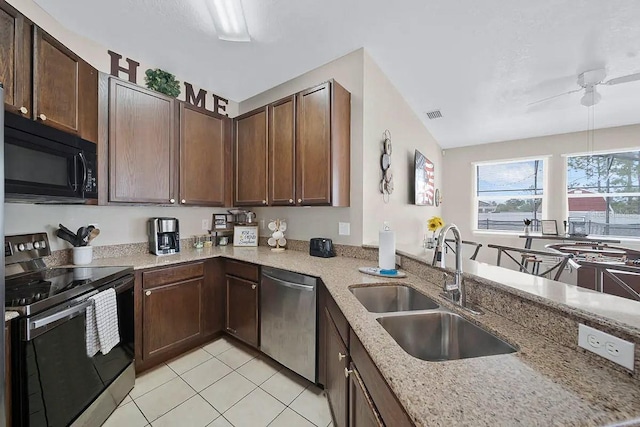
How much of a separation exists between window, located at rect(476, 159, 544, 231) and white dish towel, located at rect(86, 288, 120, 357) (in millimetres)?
6181

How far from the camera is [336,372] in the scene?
4.67 feet

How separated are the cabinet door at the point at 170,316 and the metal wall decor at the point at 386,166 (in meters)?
2.03

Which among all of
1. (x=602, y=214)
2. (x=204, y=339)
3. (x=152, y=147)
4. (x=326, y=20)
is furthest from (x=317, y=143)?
(x=602, y=214)

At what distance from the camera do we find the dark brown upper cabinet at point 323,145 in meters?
2.15

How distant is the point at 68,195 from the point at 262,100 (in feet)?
7.10

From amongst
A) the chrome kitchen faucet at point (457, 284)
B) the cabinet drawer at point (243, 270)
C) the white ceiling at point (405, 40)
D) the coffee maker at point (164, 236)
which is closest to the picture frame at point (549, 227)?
the white ceiling at point (405, 40)

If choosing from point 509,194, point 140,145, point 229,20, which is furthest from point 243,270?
point 509,194

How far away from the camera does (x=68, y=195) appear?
61.6 inches

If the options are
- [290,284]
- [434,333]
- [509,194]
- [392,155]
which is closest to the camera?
[434,333]

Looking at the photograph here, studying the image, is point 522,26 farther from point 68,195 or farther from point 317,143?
point 68,195

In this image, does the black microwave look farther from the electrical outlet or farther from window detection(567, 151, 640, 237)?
window detection(567, 151, 640, 237)

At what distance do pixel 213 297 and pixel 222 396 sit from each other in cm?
87

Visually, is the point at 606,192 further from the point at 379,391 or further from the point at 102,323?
the point at 102,323

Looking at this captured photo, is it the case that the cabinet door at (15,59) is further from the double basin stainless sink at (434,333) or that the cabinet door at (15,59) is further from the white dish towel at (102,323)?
the double basin stainless sink at (434,333)
